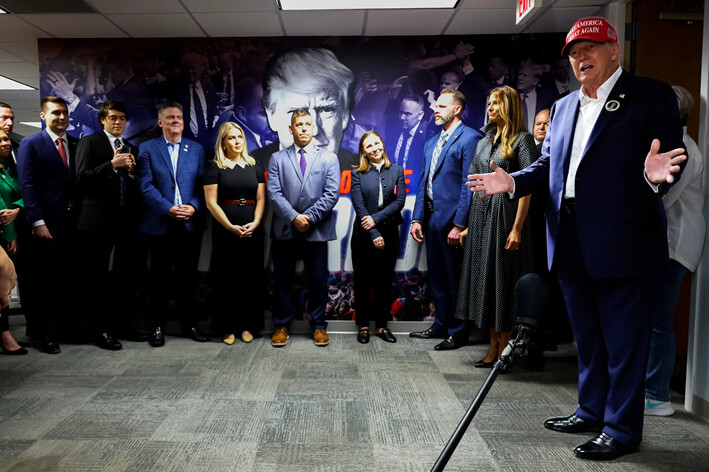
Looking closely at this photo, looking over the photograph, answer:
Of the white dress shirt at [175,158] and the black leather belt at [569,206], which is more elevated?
the white dress shirt at [175,158]

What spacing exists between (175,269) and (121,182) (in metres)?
0.78

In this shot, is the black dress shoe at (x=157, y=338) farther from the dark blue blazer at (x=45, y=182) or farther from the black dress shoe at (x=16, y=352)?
the dark blue blazer at (x=45, y=182)

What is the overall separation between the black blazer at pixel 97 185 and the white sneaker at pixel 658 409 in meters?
3.64

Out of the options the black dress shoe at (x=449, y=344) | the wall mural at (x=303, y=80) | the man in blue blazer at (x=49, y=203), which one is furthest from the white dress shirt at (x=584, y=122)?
the man in blue blazer at (x=49, y=203)

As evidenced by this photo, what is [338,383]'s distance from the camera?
327 cm

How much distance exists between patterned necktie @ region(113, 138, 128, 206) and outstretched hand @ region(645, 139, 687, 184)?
357 centimetres

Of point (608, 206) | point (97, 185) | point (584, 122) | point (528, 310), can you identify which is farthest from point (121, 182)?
point (528, 310)

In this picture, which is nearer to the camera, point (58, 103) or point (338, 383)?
point (338, 383)

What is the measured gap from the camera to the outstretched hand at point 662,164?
6.19 ft

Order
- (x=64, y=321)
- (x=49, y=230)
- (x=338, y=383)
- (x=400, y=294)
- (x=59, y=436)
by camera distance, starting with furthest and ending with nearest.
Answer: (x=400, y=294), (x=64, y=321), (x=49, y=230), (x=338, y=383), (x=59, y=436)

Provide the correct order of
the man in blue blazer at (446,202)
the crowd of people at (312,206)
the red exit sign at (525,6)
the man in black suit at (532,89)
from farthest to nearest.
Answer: the man in black suit at (532,89)
the man in blue blazer at (446,202)
the red exit sign at (525,6)
the crowd of people at (312,206)

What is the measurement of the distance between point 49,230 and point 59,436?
6.79 ft

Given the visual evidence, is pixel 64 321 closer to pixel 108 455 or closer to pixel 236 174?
pixel 236 174

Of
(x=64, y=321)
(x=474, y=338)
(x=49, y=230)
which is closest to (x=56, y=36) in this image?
(x=49, y=230)
